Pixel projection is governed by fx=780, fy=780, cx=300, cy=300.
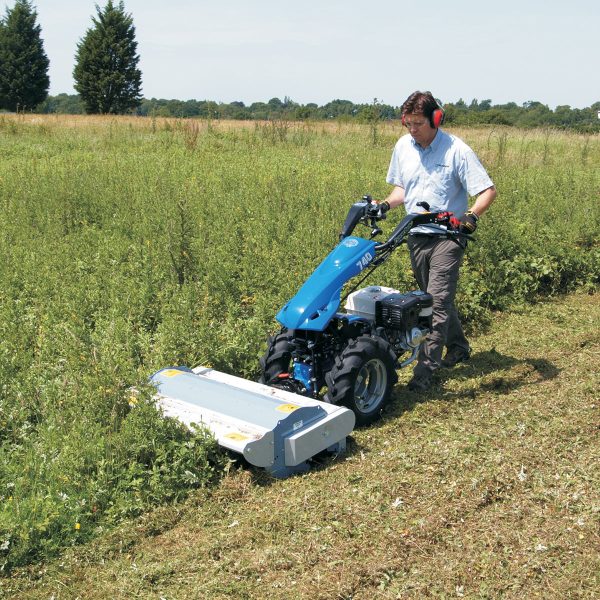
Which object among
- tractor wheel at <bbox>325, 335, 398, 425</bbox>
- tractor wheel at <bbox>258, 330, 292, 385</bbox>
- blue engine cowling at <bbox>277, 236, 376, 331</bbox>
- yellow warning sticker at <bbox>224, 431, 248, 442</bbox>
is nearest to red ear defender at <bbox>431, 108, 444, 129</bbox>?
blue engine cowling at <bbox>277, 236, 376, 331</bbox>

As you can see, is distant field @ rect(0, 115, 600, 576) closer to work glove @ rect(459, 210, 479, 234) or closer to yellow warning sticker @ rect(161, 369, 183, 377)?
yellow warning sticker @ rect(161, 369, 183, 377)

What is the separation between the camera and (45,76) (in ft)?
175

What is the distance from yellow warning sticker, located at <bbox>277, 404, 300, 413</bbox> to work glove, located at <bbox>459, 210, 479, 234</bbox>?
1.75 metres

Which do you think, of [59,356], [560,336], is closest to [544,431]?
[560,336]

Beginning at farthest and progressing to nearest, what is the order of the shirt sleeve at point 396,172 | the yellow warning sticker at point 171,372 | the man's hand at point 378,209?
the shirt sleeve at point 396,172 < the man's hand at point 378,209 < the yellow warning sticker at point 171,372

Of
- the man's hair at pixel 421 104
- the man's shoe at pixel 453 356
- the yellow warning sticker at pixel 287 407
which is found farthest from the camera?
the man's shoe at pixel 453 356

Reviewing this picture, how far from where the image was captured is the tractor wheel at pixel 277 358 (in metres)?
5.14

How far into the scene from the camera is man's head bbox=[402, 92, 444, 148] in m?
5.42

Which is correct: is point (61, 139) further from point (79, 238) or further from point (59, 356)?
point (59, 356)

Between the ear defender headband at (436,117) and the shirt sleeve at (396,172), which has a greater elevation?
the ear defender headband at (436,117)

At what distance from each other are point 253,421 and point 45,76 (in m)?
54.2

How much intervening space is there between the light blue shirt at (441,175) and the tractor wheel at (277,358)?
127 centimetres

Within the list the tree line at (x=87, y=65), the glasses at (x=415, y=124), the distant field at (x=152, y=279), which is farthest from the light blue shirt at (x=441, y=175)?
the tree line at (x=87, y=65)

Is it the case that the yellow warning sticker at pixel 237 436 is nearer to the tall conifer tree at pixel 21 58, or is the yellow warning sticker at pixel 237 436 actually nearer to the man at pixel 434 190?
the man at pixel 434 190
